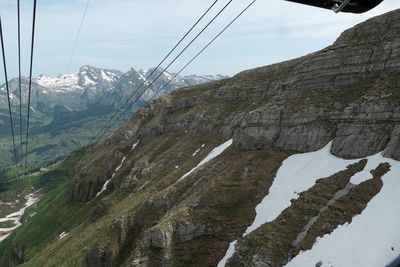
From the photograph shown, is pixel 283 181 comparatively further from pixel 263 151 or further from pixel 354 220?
pixel 354 220

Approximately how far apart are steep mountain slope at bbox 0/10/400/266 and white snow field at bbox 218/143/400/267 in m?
0.17

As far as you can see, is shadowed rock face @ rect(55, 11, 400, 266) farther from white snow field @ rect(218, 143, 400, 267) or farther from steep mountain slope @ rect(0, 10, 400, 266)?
white snow field @ rect(218, 143, 400, 267)

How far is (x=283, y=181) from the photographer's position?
63844mm

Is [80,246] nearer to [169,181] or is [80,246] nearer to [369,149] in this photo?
[169,181]

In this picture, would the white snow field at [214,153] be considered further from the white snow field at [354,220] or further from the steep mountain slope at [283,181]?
the white snow field at [354,220]

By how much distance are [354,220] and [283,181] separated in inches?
622

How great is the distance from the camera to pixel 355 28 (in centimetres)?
8769

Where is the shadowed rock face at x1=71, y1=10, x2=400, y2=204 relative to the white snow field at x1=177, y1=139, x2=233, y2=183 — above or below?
above

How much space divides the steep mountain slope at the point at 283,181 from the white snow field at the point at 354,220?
0.17 m

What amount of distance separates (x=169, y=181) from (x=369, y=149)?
40543 mm

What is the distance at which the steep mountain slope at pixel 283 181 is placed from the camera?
5066 centimetres

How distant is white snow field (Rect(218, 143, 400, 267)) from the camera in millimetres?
43678

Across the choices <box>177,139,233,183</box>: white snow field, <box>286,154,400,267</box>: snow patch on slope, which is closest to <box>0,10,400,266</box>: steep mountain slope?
<box>286,154,400,267</box>: snow patch on slope

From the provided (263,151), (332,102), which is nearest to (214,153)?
(263,151)
